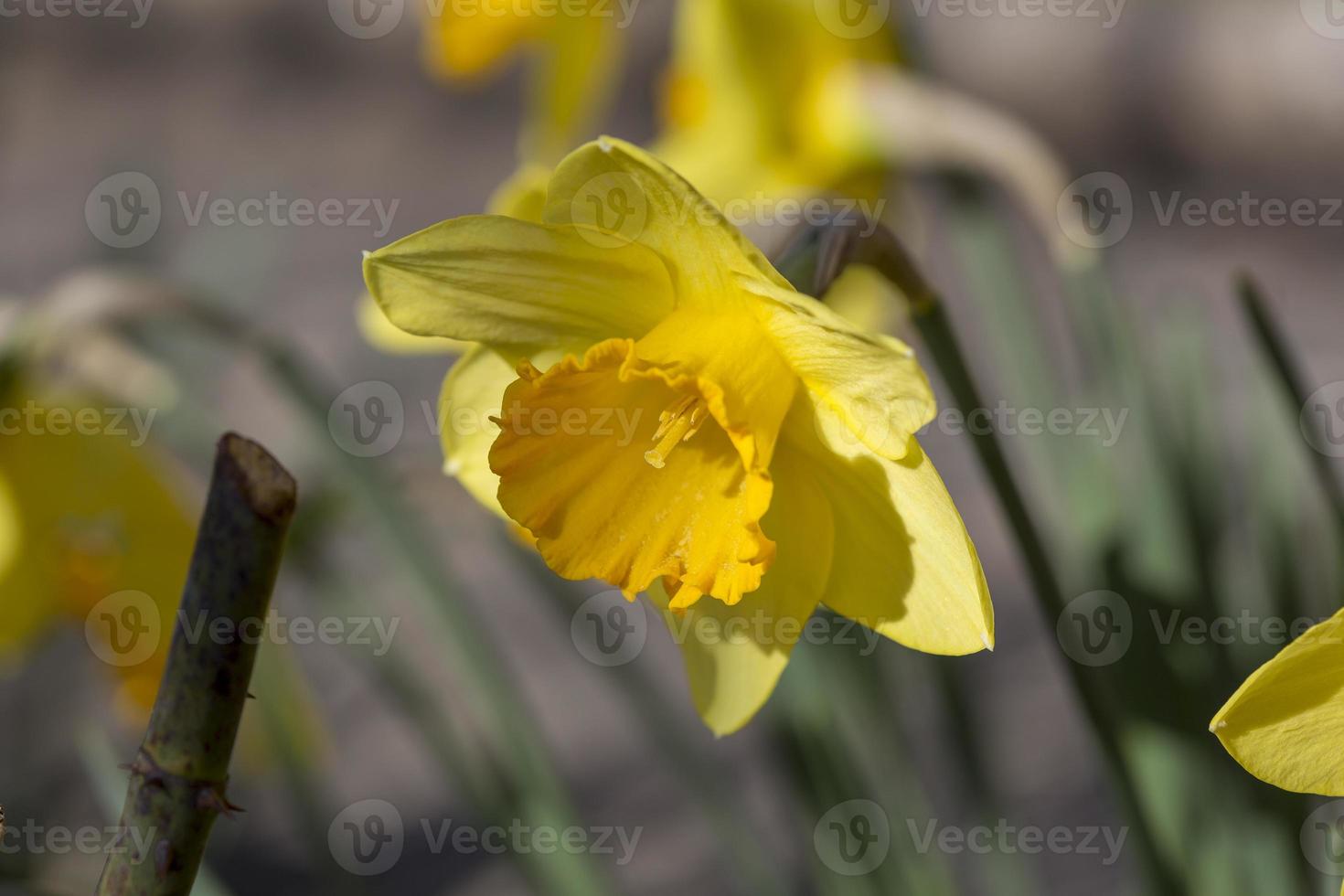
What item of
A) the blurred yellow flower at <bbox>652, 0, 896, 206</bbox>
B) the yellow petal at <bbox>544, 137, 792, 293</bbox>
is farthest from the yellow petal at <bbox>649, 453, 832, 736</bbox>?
the blurred yellow flower at <bbox>652, 0, 896, 206</bbox>

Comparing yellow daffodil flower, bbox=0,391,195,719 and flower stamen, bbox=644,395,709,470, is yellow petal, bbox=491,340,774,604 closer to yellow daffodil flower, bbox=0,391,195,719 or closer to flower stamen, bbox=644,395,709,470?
flower stamen, bbox=644,395,709,470

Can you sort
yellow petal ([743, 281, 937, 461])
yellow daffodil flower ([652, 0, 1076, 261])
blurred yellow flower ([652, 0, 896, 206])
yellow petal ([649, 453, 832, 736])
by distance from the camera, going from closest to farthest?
yellow petal ([743, 281, 937, 461]) → yellow petal ([649, 453, 832, 736]) → yellow daffodil flower ([652, 0, 1076, 261]) → blurred yellow flower ([652, 0, 896, 206])

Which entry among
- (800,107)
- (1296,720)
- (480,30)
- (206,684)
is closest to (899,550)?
(1296,720)

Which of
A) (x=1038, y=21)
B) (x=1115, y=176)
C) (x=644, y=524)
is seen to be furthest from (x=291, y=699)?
(x=1038, y=21)

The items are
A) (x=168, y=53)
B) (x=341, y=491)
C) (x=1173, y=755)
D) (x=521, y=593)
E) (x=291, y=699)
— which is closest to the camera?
(x=1173, y=755)

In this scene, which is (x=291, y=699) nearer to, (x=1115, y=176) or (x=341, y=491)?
(x=341, y=491)

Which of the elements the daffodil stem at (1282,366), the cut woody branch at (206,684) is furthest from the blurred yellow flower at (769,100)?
the cut woody branch at (206,684)
